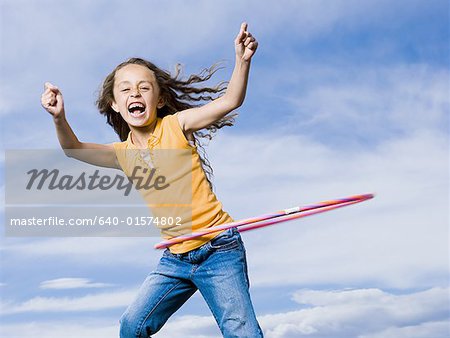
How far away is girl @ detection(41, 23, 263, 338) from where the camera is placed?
15.5 ft

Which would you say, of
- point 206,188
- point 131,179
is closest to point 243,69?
point 206,188

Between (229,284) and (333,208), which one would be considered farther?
(333,208)

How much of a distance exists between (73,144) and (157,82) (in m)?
0.70

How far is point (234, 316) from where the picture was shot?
4719 mm

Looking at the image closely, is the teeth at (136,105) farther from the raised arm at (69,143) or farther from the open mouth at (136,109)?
the raised arm at (69,143)

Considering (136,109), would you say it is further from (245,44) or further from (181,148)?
(245,44)

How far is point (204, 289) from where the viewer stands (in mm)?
4824

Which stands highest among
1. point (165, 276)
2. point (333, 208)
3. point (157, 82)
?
point (157, 82)

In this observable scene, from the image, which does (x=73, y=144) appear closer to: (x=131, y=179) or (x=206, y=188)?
(x=131, y=179)

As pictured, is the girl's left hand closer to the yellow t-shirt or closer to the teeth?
the yellow t-shirt

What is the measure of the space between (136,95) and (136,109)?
0.09 meters

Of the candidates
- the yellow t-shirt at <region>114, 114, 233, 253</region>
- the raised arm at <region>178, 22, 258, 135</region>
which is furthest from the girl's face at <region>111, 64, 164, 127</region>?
the raised arm at <region>178, 22, 258, 135</region>

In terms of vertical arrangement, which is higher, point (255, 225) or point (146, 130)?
point (146, 130)

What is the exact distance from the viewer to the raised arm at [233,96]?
4543mm
